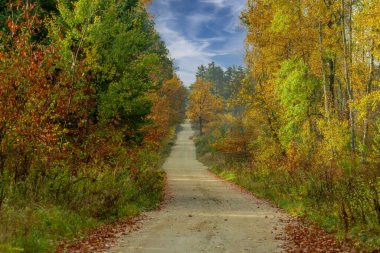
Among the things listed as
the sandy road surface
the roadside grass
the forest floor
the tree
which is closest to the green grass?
the forest floor

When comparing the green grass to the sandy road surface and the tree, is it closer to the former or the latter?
the sandy road surface

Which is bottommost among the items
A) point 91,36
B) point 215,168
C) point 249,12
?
point 215,168

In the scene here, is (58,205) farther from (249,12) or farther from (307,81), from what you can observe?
(249,12)

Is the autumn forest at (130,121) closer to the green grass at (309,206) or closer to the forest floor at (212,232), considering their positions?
the green grass at (309,206)

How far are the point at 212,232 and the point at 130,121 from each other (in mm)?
9587

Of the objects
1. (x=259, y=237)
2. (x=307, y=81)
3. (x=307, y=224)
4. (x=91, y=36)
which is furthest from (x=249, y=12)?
(x=259, y=237)

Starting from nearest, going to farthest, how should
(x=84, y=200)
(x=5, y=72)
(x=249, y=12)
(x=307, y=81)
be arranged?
(x=5, y=72) → (x=84, y=200) → (x=307, y=81) → (x=249, y=12)

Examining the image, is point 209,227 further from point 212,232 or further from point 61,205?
point 61,205

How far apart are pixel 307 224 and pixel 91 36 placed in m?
10.7

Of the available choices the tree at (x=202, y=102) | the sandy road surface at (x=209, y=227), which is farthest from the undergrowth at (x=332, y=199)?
the tree at (x=202, y=102)

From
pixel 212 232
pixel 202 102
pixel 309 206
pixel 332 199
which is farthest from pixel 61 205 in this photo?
pixel 202 102

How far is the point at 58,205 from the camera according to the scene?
12.0 meters

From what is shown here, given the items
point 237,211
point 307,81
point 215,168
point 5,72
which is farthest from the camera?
point 215,168

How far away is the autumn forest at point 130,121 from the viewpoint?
1073cm
